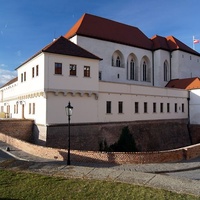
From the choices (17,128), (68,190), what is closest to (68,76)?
(17,128)

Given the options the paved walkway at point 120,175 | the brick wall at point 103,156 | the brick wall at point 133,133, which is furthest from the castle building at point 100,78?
the paved walkway at point 120,175

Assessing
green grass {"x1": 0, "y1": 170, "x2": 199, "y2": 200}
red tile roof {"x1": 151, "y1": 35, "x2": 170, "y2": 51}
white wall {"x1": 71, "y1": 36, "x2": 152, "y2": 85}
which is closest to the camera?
green grass {"x1": 0, "y1": 170, "x2": 199, "y2": 200}

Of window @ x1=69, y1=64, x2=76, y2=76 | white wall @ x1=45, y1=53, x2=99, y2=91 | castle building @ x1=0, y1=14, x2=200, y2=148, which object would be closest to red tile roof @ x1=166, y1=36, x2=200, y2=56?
castle building @ x1=0, y1=14, x2=200, y2=148

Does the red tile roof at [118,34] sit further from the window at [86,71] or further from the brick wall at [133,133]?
the brick wall at [133,133]

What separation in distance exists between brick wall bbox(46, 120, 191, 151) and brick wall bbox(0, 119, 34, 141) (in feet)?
11.5

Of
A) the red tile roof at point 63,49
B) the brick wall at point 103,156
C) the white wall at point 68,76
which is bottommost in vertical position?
the brick wall at point 103,156

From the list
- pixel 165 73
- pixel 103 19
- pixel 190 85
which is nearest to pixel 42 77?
pixel 103 19

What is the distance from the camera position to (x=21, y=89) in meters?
26.0

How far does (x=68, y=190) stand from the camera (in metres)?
8.14

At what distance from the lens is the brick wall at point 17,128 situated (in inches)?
820

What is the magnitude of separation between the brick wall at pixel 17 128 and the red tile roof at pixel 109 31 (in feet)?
43.2

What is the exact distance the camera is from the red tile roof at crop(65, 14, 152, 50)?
30.4 metres

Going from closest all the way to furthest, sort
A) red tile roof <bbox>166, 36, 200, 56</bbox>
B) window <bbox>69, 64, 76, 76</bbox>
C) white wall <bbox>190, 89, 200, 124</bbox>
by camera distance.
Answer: window <bbox>69, 64, 76, 76</bbox> < white wall <bbox>190, 89, 200, 124</bbox> < red tile roof <bbox>166, 36, 200, 56</bbox>

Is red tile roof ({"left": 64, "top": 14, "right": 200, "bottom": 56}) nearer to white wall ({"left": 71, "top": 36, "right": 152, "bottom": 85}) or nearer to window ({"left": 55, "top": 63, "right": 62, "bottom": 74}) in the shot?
white wall ({"left": 71, "top": 36, "right": 152, "bottom": 85})
